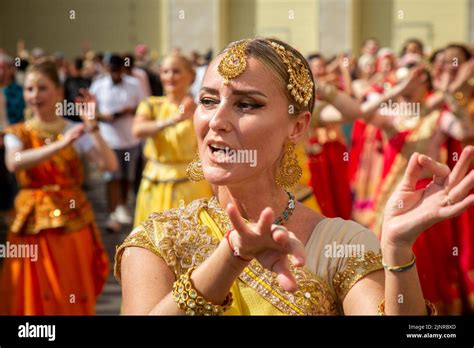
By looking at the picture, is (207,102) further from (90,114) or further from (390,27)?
(390,27)

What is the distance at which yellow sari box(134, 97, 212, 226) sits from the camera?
6254 millimetres

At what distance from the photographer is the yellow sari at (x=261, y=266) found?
2244 millimetres

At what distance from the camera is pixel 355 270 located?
7.45 feet

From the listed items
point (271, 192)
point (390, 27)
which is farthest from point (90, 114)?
point (390, 27)

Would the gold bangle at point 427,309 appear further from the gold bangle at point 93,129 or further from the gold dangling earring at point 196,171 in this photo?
the gold bangle at point 93,129

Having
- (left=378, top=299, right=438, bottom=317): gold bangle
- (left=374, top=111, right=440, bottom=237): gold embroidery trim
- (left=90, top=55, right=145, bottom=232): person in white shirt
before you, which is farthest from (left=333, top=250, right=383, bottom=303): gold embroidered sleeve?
(left=90, top=55, right=145, bottom=232): person in white shirt

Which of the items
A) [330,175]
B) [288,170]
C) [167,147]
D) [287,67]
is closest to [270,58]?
[287,67]

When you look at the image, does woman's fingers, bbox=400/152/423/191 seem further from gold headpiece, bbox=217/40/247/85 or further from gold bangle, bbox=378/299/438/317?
gold headpiece, bbox=217/40/247/85

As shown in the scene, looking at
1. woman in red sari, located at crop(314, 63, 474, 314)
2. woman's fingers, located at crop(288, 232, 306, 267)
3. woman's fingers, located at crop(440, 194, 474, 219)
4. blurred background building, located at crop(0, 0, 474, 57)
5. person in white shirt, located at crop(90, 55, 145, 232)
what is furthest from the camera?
blurred background building, located at crop(0, 0, 474, 57)

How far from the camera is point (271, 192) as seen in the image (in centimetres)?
238

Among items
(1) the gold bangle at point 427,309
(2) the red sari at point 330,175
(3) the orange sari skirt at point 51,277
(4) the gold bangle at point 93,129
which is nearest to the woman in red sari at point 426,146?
(2) the red sari at point 330,175

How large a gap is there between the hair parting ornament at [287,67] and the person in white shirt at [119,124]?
7300mm

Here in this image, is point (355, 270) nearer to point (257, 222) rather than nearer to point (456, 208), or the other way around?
point (257, 222)
